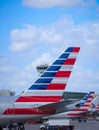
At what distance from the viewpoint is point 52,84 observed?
24.9m

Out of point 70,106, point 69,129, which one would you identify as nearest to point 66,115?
point 69,129

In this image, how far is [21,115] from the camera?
77.9ft

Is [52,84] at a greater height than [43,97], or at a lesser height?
greater

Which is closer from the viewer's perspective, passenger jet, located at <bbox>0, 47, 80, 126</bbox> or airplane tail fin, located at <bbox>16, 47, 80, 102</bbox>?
passenger jet, located at <bbox>0, 47, 80, 126</bbox>

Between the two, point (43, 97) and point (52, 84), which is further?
point (52, 84)

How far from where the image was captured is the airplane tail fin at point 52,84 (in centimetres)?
2480

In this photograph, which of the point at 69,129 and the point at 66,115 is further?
the point at 66,115

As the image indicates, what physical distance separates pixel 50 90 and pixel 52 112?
148 centimetres

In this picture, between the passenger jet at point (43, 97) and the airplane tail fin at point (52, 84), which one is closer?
the passenger jet at point (43, 97)

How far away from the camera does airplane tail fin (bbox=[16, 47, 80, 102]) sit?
2480 centimetres

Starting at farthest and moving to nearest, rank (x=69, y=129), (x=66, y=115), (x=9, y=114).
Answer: (x=66, y=115) → (x=69, y=129) → (x=9, y=114)

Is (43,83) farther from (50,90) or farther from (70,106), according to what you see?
(70,106)

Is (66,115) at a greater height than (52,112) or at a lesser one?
greater

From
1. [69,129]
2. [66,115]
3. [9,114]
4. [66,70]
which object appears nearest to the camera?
[9,114]
